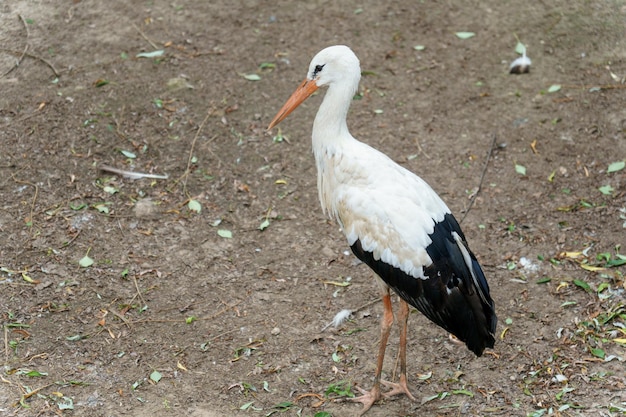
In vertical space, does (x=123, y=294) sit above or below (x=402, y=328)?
below

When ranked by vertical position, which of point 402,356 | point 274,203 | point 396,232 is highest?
point 396,232

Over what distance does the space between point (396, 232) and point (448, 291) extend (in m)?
0.52

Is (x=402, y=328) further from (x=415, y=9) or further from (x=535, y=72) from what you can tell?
(x=415, y=9)

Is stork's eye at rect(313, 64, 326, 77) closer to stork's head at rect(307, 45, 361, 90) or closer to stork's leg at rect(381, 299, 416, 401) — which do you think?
stork's head at rect(307, 45, 361, 90)

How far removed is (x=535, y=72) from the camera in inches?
347

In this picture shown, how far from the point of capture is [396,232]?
5.23 metres

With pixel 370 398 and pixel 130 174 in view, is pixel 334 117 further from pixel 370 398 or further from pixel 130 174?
pixel 130 174

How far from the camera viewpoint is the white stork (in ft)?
17.2

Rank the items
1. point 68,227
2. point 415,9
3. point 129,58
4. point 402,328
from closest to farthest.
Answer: point 402,328 → point 68,227 → point 129,58 → point 415,9

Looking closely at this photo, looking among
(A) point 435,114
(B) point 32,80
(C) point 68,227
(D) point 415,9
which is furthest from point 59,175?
(D) point 415,9

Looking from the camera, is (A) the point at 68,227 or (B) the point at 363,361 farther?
(A) the point at 68,227

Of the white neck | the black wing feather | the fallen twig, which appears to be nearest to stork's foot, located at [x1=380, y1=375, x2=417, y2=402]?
the black wing feather

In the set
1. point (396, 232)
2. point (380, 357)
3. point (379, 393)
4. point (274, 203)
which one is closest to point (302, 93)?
point (396, 232)

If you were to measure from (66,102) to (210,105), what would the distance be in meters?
1.47
